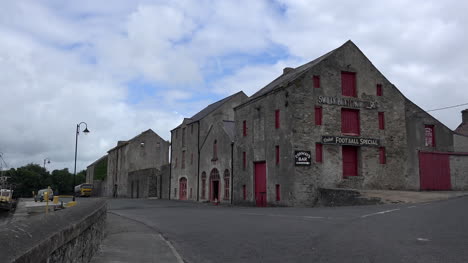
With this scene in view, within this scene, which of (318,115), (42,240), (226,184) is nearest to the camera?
(42,240)

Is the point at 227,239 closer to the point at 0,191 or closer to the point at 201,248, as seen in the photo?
the point at 201,248

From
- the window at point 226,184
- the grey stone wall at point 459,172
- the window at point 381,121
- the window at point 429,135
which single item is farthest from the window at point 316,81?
the grey stone wall at point 459,172

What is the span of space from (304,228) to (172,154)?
37332 mm

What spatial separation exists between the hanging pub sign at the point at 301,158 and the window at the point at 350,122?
143 inches

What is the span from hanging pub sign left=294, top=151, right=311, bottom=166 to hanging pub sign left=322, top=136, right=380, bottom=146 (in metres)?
1.69

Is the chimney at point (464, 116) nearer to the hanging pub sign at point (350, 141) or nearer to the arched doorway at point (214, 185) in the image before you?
the hanging pub sign at point (350, 141)

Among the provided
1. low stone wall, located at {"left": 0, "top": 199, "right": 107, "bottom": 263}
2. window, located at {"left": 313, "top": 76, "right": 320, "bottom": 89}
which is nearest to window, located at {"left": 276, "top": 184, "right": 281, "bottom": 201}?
window, located at {"left": 313, "top": 76, "right": 320, "bottom": 89}

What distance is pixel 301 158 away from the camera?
24938 millimetres

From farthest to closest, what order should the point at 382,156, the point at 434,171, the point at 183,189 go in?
the point at 183,189 → the point at 434,171 → the point at 382,156

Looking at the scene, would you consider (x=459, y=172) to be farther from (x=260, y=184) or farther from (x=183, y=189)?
(x=183, y=189)

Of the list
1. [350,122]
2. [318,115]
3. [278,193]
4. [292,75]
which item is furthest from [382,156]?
[292,75]

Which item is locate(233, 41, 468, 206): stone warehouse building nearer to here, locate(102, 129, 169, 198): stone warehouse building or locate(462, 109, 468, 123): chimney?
locate(462, 109, 468, 123): chimney

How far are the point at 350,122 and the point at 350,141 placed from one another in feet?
4.66

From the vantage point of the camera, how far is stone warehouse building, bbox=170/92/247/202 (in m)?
34.5
